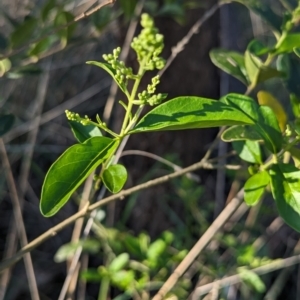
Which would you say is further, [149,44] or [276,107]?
[276,107]

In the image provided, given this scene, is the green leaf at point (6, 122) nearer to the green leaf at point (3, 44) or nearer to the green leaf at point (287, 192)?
the green leaf at point (3, 44)

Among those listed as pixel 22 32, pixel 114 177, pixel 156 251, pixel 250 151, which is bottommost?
pixel 156 251

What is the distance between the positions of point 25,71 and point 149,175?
693 mm

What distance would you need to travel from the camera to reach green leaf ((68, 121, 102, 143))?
2.34 feet

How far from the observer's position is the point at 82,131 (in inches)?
28.9

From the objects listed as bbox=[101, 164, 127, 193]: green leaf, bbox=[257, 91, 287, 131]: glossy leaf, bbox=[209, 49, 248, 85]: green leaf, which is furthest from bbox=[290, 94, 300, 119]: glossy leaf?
bbox=[101, 164, 127, 193]: green leaf

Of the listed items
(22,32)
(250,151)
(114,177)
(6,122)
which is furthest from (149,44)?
(22,32)

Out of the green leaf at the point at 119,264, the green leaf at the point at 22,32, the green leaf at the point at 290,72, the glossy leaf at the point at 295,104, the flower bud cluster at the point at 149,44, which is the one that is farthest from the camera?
the green leaf at the point at 119,264

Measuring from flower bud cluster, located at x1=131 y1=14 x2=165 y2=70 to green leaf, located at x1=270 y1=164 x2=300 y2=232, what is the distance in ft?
0.79

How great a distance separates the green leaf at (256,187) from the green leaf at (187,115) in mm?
144

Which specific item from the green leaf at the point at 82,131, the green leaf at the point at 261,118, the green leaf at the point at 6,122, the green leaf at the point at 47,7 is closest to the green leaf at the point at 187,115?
the green leaf at the point at 261,118

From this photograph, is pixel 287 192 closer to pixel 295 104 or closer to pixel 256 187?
pixel 256 187

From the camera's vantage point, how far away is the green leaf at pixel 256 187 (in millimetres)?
721

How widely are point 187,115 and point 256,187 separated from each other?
19cm
